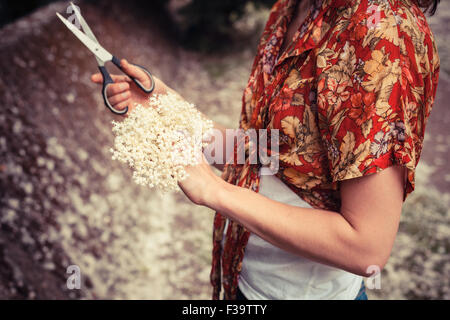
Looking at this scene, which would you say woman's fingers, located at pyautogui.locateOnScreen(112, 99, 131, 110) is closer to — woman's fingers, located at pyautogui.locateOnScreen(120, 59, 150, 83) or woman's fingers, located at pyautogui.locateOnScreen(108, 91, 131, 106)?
woman's fingers, located at pyautogui.locateOnScreen(108, 91, 131, 106)

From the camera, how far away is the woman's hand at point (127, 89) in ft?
4.40

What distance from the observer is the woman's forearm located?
3.35ft

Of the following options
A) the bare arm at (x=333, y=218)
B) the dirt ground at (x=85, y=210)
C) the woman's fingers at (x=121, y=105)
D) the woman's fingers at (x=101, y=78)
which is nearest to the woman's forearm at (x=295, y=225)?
the bare arm at (x=333, y=218)

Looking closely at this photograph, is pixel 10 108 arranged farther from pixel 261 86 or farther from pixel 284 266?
pixel 284 266

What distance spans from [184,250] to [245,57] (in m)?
4.98

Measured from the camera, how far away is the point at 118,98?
4.41 feet

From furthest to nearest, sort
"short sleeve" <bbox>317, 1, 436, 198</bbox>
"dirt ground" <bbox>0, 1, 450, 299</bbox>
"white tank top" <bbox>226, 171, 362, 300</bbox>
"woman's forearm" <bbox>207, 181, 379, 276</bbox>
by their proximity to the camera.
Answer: "dirt ground" <bbox>0, 1, 450, 299</bbox> → "white tank top" <bbox>226, 171, 362, 300</bbox> → "woman's forearm" <bbox>207, 181, 379, 276</bbox> → "short sleeve" <bbox>317, 1, 436, 198</bbox>

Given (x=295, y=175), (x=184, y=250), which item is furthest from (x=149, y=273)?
(x=295, y=175)

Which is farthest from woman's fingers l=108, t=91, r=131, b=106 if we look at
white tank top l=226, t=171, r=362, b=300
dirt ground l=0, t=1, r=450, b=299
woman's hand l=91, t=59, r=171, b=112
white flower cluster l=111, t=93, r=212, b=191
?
dirt ground l=0, t=1, r=450, b=299

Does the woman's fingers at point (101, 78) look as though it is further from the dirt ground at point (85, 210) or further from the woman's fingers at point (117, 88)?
the dirt ground at point (85, 210)

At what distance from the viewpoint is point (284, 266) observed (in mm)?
1336

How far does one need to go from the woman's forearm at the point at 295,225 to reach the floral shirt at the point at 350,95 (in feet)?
0.41

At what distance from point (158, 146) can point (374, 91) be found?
2.13 feet
